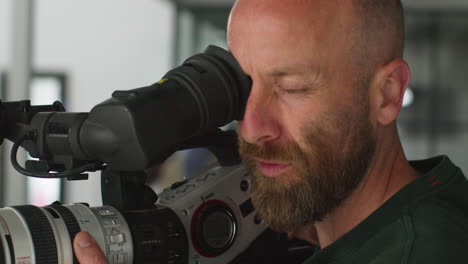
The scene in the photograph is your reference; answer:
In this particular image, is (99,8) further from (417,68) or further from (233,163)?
(233,163)

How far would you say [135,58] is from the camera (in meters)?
4.50

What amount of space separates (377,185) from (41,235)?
510mm

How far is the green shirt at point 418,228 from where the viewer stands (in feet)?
2.73

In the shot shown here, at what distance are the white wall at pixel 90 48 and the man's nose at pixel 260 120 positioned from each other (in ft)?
9.45

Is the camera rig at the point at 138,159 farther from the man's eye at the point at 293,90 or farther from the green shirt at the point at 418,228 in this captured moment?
the green shirt at the point at 418,228

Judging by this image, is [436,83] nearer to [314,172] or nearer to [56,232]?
[314,172]

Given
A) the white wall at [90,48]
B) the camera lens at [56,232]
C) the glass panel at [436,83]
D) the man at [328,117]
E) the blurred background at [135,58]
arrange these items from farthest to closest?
the glass panel at [436,83]
the white wall at [90,48]
the blurred background at [135,58]
the man at [328,117]
the camera lens at [56,232]

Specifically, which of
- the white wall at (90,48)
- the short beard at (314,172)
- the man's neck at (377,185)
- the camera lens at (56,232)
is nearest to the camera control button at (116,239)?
the camera lens at (56,232)

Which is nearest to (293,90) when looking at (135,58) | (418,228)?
(418,228)

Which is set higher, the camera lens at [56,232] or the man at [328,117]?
the man at [328,117]

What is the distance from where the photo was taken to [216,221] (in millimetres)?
1051

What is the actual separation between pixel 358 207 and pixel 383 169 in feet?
0.24

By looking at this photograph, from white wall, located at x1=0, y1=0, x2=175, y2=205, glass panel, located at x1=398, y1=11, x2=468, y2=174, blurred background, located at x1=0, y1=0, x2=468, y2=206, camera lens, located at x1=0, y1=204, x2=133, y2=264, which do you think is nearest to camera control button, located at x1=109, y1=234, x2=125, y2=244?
camera lens, located at x1=0, y1=204, x2=133, y2=264

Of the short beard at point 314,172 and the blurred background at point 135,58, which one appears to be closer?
the short beard at point 314,172
